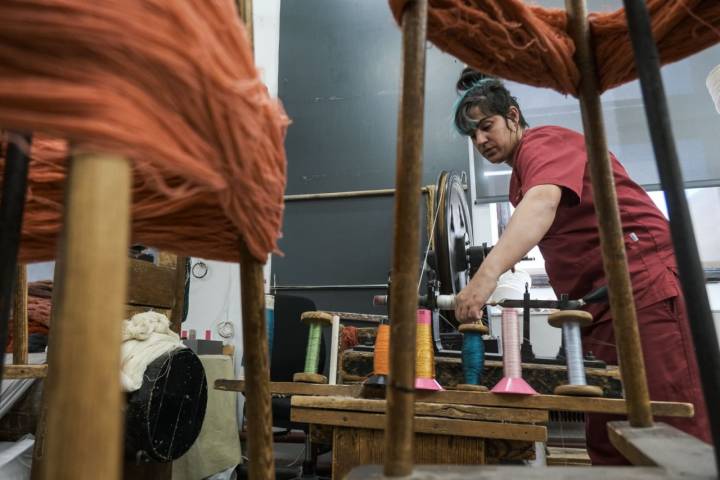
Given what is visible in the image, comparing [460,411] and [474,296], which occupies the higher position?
[474,296]

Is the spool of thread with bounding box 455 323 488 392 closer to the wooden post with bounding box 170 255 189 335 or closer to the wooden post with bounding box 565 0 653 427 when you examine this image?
the wooden post with bounding box 565 0 653 427

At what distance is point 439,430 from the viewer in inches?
43.3

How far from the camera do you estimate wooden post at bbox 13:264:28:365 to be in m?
1.13

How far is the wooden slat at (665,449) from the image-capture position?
400 mm

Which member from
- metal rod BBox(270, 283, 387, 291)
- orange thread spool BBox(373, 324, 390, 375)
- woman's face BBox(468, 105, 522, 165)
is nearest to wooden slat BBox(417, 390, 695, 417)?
orange thread spool BBox(373, 324, 390, 375)

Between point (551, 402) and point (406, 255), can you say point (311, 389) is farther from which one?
point (406, 255)

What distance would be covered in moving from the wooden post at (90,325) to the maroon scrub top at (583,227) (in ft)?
3.92

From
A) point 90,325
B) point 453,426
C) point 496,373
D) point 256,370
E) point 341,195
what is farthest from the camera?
point 341,195

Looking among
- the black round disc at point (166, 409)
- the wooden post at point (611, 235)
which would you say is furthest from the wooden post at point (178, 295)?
the wooden post at point (611, 235)

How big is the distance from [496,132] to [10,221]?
1.34 metres

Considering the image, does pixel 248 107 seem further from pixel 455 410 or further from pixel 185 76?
pixel 455 410

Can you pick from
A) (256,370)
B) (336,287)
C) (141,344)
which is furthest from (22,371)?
(336,287)

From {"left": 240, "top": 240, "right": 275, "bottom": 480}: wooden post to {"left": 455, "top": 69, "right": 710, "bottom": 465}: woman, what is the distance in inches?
37.8

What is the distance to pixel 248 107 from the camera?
355mm
